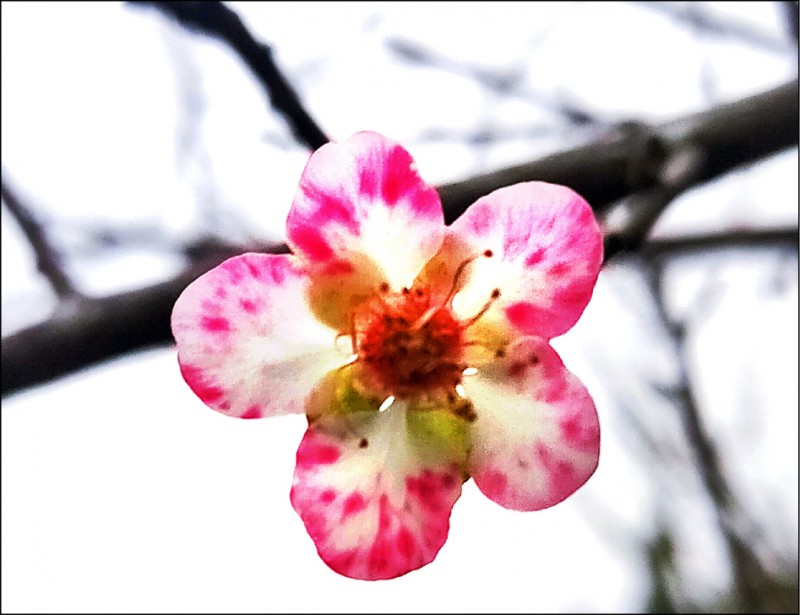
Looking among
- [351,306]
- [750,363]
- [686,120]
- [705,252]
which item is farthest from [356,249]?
[750,363]

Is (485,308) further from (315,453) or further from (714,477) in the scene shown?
(714,477)

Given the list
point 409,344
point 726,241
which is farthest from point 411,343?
point 726,241

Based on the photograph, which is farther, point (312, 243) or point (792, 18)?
point (792, 18)

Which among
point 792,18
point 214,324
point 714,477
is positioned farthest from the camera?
point 714,477

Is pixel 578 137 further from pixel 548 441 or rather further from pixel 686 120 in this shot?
pixel 548 441

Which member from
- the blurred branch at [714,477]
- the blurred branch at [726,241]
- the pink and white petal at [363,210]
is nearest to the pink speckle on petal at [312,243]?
the pink and white petal at [363,210]

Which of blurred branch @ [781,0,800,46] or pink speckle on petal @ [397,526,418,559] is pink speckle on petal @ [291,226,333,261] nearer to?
pink speckle on petal @ [397,526,418,559]
